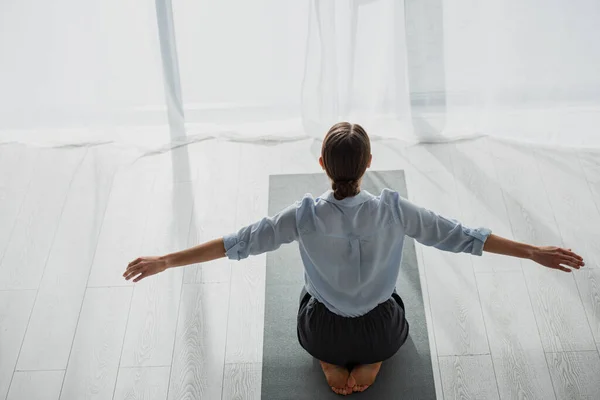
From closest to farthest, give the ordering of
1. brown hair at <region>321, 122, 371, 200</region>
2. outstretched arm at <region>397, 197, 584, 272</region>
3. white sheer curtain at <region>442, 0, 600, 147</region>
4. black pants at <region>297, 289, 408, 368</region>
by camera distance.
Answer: brown hair at <region>321, 122, 371, 200</region>
outstretched arm at <region>397, 197, 584, 272</region>
black pants at <region>297, 289, 408, 368</region>
white sheer curtain at <region>442, 0, 600, 147</region>

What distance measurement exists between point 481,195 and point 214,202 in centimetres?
98

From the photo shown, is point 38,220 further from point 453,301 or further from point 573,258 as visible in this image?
point 573,258

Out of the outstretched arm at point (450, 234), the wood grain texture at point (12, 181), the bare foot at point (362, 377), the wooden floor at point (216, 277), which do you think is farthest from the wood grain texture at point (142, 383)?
the outstretched arm at point (450, 234)

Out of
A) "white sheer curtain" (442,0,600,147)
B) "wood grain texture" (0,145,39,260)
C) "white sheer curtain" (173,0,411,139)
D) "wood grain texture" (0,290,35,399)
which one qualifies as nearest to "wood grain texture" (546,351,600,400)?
"white sheer curtain" (442,0,600,147)

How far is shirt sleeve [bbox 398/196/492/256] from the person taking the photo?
196 centimetres

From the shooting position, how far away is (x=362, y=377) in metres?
2.23

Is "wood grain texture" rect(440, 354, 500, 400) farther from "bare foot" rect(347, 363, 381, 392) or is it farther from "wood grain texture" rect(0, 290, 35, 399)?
"wood grain texture" rect(0, 290, 35, 399)

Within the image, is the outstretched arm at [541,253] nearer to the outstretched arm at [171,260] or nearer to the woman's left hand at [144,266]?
the outstretched arm at [171,260]

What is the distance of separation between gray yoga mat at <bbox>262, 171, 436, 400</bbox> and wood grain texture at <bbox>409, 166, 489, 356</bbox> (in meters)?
0.05

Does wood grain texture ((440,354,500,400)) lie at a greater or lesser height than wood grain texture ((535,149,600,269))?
lesser

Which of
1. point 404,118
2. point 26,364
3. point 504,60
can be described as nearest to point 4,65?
point 26,364

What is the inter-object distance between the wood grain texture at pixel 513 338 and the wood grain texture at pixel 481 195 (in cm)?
6

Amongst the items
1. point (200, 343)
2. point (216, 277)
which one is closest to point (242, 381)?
point (200, 343)

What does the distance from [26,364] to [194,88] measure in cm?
127
